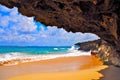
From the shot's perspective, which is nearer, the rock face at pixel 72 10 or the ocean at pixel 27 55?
the rock face at pixel 72 10

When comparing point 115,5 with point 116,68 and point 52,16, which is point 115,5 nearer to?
point 52,16

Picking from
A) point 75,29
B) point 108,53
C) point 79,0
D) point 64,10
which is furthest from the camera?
point 108,53

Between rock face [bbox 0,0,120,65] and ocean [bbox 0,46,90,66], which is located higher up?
rock face [bbox 0,0,120,65]

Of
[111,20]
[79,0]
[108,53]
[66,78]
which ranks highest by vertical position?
[79,0]

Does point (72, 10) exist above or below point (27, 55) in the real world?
above

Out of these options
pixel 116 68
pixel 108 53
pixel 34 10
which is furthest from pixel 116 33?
pixel 108 53

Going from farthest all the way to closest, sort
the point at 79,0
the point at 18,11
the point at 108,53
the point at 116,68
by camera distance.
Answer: the point at 108,53 < the point at 116,68 < the point at 18,11 < the point at 79,0

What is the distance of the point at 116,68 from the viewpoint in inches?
567

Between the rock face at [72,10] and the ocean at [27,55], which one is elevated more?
the rock face at [72,10]

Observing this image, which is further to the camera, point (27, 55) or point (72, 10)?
point (27, 55)

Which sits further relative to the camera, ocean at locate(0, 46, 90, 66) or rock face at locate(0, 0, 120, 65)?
ocean at locate(0, 46, 90, 66)

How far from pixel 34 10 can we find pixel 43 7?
0.35 metres

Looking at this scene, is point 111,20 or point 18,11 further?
point 18,11

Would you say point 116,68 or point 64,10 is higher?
point 64,10
